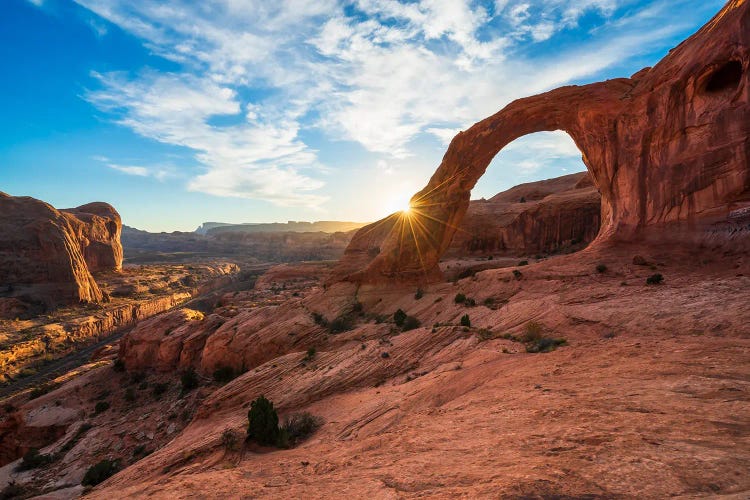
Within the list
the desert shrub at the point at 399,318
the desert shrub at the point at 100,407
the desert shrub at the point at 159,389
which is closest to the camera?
the desert shrub at the point at 399,318

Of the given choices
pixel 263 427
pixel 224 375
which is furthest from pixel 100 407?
pixel 263 427

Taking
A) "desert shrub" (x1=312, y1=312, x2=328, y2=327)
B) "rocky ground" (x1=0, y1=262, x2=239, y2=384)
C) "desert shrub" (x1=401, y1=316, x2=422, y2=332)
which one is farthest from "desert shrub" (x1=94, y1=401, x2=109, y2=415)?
"desert shrub" (x1=401, y1=316, x2=422, y2=332)

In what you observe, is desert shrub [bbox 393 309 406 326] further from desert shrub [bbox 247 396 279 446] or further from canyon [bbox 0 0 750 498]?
desert shrub [bbox 247 396 279 446]

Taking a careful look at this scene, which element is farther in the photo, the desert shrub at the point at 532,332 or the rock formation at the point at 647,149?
the rock formation at the point at 647,149

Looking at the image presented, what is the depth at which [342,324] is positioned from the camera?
24.4m

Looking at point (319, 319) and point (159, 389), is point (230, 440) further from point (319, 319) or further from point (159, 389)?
point (159, 389)

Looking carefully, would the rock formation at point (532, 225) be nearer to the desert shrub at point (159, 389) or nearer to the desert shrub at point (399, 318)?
the desert shrub at point (399, 318)

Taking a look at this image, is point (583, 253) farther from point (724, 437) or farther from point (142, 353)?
point (142, 353)

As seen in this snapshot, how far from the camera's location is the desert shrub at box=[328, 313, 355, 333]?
23.9 meters

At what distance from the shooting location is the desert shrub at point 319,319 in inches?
971

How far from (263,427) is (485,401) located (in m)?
8.16

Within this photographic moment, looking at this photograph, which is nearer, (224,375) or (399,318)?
(399,318)

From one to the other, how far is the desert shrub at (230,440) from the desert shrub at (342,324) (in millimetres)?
11890

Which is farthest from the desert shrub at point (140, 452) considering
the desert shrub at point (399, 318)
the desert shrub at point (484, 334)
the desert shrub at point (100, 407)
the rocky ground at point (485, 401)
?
the desert shrub at point (484, 334)
